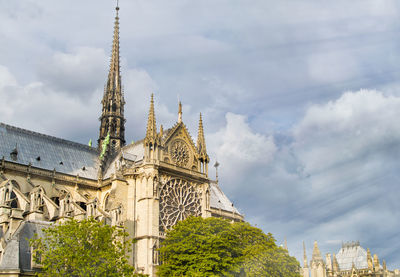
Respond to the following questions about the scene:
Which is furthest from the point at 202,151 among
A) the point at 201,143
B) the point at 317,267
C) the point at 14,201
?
the point at 317,267

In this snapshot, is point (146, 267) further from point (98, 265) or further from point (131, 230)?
point (98, 265)

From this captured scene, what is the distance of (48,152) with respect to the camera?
2311 inches

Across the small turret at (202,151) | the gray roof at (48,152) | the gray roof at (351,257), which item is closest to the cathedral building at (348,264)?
the gray roof at (351,257)

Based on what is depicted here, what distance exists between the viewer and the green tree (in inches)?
1267

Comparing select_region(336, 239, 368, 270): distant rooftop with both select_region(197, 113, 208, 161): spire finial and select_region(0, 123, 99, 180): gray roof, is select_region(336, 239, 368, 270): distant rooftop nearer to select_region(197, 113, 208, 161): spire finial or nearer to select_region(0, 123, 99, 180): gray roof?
select_region(197, 113, 208, 161): spire finial

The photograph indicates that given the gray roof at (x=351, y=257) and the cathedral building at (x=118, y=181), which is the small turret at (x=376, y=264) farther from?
the cathedral building at (x=118, y=181)

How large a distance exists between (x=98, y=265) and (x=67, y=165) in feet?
90.0

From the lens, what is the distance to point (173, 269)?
46.0m

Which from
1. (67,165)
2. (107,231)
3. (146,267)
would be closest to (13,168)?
(67,165)

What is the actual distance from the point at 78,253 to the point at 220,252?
1623 cm

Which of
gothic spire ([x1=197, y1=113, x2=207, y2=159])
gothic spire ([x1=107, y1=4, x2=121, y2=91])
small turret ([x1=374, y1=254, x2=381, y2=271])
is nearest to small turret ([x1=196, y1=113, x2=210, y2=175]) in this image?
gothic spire ([x1=197, y1=113, x2=207, y2=159])

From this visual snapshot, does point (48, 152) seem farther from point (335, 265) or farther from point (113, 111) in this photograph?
point (335, 265)

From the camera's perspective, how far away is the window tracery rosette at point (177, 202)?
177 ft

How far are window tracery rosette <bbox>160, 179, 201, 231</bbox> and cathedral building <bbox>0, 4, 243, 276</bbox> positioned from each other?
3.8 inches
